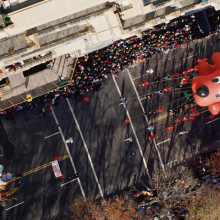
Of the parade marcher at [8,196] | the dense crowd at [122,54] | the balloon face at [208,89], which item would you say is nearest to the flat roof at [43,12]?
the dense crowd at [122,54]

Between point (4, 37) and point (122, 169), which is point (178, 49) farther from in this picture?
point (4, 37)

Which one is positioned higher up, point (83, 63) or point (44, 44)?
point (44, 44)

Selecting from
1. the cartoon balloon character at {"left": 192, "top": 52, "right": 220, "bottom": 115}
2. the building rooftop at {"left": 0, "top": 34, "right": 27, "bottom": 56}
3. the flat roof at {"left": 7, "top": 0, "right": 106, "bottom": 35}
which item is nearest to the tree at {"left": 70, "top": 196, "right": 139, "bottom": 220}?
the cartoon balloon character at {"left": 192, "top": 52, "right": 220, "bottom": 115}

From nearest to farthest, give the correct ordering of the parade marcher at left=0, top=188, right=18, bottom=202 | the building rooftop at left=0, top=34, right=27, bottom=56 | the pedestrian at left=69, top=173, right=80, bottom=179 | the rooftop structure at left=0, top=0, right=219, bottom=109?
1. the rooftop structure at left=0, top=0, right=219, bottom=109
2. the building rooftop at left=0, top=34, right=27, bottom=56
3. the parade marcher at left=0, top=188, right=18, bottom=202
4. the pedestrian at left=69, top=173, right=80, bottom=179

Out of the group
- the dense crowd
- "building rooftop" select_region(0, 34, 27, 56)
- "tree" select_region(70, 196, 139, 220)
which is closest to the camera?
"building rooftop" select_region(0, 34, 27, 56)

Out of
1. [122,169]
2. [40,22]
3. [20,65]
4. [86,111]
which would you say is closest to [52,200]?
[122,169]

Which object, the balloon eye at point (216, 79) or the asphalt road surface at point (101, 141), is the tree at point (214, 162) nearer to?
the asphalt road surface at point (101, 141)

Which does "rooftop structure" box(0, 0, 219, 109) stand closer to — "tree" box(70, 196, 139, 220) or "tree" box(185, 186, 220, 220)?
"tree" box(70, 196, 139, 220)
